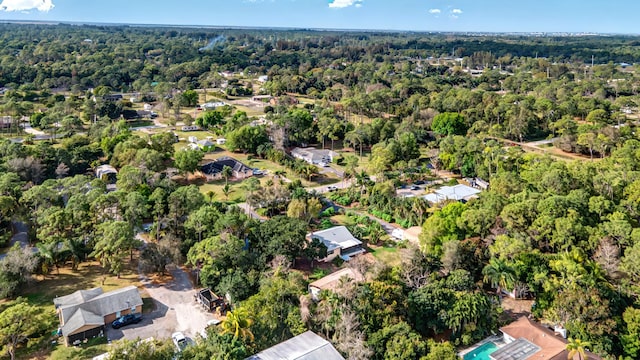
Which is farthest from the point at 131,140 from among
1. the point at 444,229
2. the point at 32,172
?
the point at 444,229

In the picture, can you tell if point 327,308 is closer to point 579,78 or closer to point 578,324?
point 578,324

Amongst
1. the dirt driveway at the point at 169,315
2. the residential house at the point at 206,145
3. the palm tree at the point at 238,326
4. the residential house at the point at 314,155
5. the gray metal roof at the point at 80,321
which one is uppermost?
the residential house at the point at 206,145

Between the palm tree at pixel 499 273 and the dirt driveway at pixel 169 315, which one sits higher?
the palm tree at pixel 499 273

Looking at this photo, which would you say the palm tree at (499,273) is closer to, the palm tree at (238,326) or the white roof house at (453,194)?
the palm tree at (238,326)

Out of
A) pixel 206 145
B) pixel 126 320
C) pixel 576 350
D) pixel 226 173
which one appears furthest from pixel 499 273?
pixel 206 145

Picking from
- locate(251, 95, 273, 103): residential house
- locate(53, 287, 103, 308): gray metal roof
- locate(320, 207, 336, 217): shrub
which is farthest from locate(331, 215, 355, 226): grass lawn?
locate(251, 95, 273, 103): residential house

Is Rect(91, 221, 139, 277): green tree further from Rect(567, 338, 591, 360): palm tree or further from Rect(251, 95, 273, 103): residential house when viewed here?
Rect(251, 95, 273, 103): residential house

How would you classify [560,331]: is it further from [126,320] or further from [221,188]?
[221,188]

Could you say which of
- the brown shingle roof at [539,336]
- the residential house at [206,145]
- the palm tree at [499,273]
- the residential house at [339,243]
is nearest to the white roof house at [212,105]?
the residential house at [206,145]
